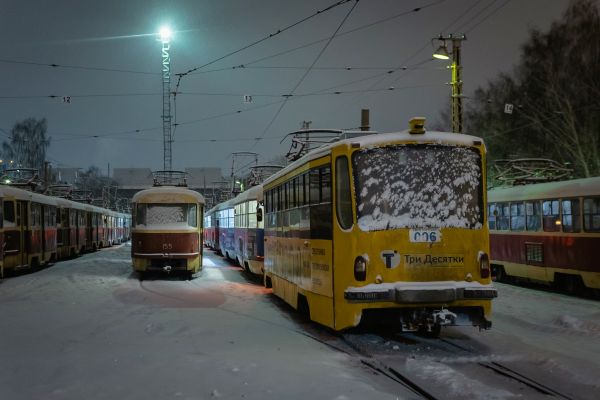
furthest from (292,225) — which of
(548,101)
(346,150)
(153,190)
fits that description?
(548,101)

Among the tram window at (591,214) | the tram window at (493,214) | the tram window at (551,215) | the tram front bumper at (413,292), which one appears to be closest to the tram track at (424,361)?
the tram front bumper at (413,292)

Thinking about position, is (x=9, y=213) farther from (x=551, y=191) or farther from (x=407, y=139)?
(x=551, y=191)

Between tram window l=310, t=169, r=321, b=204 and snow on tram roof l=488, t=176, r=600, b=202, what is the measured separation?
8230mm

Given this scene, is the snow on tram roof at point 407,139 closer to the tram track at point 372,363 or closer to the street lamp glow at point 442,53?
the tram track at point 372,363

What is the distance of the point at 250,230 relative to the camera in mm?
20875

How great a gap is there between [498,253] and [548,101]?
71.1ft

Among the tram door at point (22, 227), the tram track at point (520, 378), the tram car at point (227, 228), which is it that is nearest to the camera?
the tram track at point (520, 378)

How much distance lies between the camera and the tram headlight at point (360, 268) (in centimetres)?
852

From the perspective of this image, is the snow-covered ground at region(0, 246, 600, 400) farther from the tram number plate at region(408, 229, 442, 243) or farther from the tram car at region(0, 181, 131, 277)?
the tram car at region(0, 181, 131, 277)

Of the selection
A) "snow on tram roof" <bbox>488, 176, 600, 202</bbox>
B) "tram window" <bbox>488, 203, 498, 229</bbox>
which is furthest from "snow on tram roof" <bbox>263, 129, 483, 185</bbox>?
"tram window" <bbox>488, 203, 498, 229</bbox>

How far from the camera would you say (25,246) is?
888 inches

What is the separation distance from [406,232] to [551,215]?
953 cm

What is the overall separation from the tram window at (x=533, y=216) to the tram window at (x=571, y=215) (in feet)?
4.00

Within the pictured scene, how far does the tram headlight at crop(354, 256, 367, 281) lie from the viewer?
852 cm
